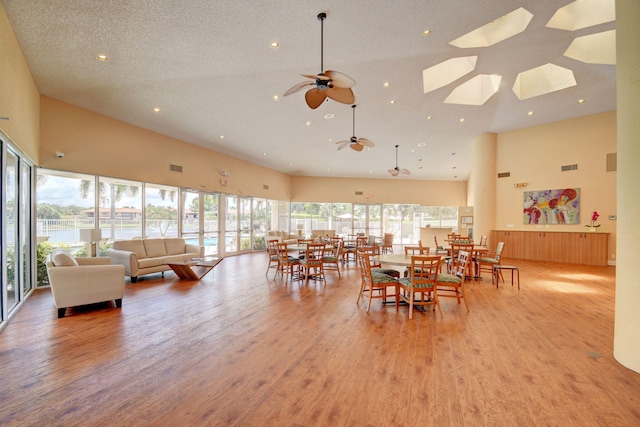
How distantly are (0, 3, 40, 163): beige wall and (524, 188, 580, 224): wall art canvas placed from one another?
42.0 feet

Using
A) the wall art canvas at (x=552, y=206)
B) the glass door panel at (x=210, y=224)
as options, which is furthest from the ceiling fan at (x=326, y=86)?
the wall art canvas at (x=552, y=206)

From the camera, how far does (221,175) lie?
1075 centimetres

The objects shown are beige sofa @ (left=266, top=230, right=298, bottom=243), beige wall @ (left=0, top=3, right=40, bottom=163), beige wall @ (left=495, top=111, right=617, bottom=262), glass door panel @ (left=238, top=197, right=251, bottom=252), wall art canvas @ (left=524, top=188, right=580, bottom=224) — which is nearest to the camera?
beige wall @ (left=0, top=3, right=40, bottom=163)

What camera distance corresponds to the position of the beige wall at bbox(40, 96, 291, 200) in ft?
19.9

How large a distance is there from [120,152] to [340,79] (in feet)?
21.5

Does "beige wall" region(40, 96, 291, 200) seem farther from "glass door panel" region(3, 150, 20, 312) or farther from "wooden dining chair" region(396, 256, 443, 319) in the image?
"wooden dining chair" region(396, 256, 443, 319)

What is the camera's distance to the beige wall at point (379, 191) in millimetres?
15797

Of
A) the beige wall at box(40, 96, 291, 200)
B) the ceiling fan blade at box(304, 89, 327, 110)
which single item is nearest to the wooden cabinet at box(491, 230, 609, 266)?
the ceiling fan blade at box(304, 89, 327, 110)

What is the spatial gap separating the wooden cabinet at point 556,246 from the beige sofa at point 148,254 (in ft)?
34.2

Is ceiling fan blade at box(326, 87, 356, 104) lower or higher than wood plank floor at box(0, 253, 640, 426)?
higher

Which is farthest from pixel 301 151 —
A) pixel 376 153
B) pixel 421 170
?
pixel 421 170

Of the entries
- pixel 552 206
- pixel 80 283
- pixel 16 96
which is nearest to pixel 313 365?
pixel 80 283

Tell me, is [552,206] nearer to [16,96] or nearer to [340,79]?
[340,79]

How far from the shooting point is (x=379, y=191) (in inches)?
646
